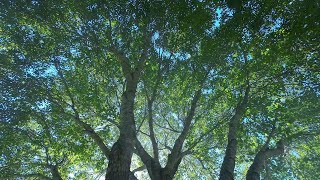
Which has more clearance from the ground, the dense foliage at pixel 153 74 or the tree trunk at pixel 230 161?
the dense foliage at pixel 153 74

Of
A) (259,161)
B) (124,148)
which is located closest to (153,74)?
(124,148)

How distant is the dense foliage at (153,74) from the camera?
11.8 m

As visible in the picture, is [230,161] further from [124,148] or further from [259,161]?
[124,148]

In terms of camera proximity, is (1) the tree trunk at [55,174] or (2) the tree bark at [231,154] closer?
(2) the tree bark at [231,154]

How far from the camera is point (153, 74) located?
14789mm

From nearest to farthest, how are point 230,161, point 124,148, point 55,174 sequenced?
1. point 124,148
2. point 230,161
3. point 55,174

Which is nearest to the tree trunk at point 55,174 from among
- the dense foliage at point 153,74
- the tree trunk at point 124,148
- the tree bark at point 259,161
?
the dense foliage at point 153,74

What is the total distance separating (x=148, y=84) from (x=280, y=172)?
8679 mm

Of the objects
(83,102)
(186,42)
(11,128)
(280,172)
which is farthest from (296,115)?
(11,128)

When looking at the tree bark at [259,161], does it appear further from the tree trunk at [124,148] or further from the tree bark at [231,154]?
the tree trunk at [124,148]

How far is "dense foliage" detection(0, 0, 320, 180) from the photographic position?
11844 millimetres

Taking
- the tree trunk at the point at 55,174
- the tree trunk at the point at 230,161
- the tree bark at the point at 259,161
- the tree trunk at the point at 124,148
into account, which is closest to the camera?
the tree trunk at the point at 124,148

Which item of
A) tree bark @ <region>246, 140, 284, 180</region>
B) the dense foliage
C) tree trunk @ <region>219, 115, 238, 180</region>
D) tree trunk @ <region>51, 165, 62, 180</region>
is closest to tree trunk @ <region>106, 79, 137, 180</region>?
the dense foliage

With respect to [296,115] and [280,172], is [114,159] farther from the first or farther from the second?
[280,172]
